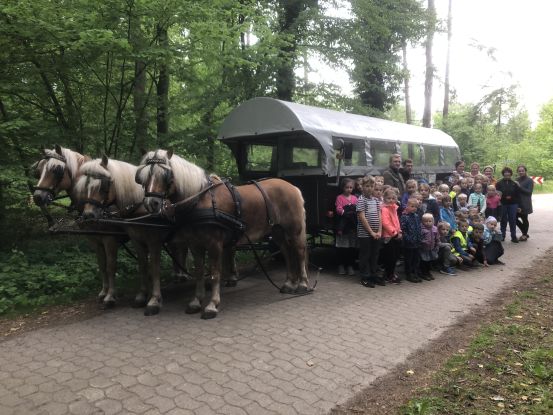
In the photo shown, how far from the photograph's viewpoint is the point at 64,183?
4.42 meters

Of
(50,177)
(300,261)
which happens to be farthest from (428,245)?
(50,177)

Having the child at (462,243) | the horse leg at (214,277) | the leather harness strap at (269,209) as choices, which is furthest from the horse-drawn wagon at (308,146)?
the horse leg at (214,277)

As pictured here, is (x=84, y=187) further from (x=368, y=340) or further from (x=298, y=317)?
(x=368, y=340)

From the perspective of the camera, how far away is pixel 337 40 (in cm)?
1125

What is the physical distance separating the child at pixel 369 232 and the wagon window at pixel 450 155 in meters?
6.86

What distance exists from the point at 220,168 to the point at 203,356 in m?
5.92

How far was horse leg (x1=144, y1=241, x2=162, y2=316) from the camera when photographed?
4.69 m

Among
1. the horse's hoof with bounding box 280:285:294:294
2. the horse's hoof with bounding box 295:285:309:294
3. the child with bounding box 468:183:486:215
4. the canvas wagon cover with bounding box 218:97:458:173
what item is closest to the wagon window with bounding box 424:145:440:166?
the child with bounding box 468:183:486:215

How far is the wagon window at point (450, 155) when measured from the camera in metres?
12.0

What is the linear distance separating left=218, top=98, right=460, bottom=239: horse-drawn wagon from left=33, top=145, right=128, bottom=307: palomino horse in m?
3.25

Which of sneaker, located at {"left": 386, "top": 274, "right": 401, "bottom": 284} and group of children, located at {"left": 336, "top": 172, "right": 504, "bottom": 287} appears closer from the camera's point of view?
group of children, located at {"left": 336, "top": 172, "right": 504, "bottom": 287}

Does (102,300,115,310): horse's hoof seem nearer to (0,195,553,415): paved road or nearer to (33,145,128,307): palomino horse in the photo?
(33,145,128,307): palomino horse

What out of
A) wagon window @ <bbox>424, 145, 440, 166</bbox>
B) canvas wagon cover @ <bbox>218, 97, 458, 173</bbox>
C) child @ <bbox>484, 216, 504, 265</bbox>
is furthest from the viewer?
wagon window @ <bbox>424, 145, 440, 166</bbox>

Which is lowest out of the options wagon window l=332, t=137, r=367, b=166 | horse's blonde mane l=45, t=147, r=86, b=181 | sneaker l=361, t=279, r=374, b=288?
sneaker l=361, t=279, r=374, b=288
